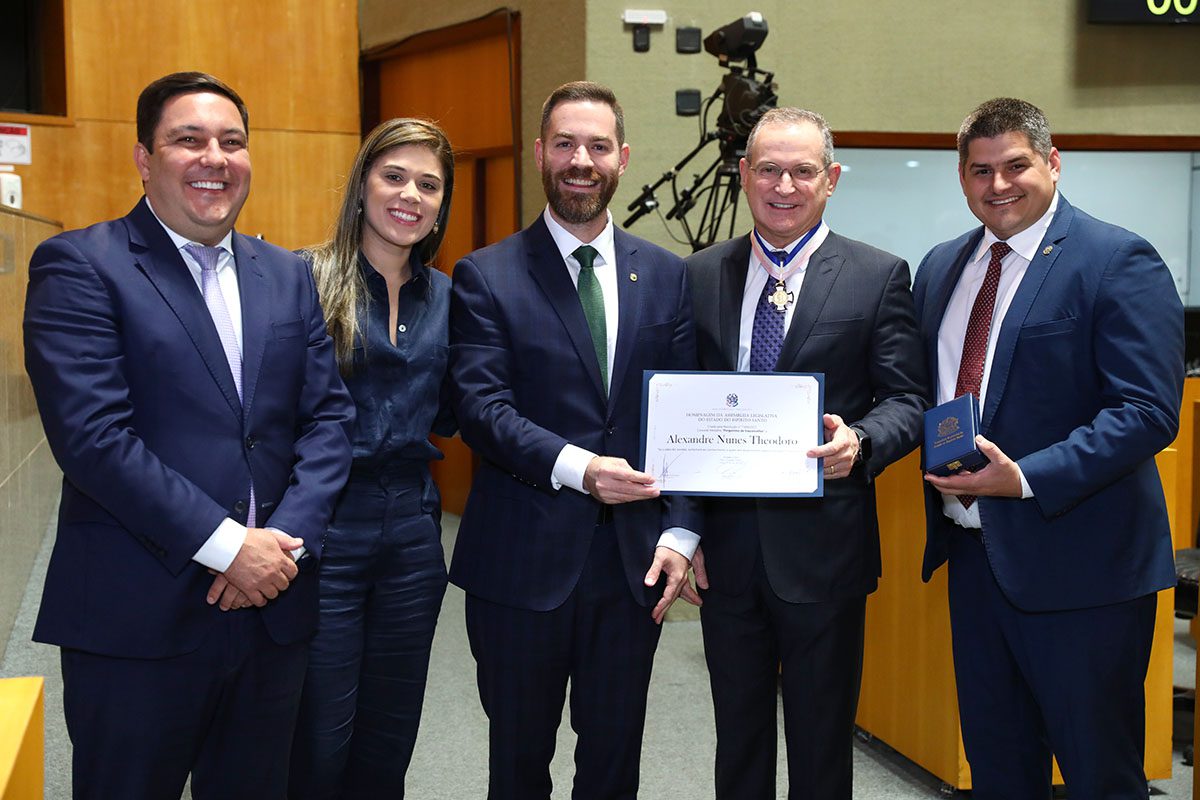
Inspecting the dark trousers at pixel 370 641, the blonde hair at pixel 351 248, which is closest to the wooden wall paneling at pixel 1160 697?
the dark trousers at pixel 370 641

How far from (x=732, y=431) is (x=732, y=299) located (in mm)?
351

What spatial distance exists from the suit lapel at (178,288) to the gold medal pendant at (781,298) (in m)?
1.13

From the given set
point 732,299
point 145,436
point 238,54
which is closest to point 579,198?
point 732,299

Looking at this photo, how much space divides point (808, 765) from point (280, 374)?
137 centimetres

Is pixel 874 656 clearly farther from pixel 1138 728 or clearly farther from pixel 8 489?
pixel 8 489

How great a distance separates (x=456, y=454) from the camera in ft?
24.9

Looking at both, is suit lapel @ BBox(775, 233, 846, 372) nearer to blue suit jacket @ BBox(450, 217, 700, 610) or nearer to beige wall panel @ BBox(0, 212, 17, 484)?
blue suit jacket @ BBox(450, 217, 700, 610)

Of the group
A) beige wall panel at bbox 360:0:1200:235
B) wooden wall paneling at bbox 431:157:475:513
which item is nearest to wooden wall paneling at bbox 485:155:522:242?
wooden wall paneling at bbox 431:157:475:513

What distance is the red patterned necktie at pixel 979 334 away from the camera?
2510mm

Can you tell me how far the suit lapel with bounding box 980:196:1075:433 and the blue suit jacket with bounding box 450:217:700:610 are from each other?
2.20 feet

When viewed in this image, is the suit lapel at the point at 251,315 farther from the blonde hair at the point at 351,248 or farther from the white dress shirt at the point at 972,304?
the white dress shirt at the point at 972,304

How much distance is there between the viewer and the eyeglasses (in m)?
2.50

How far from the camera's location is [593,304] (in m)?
2.50

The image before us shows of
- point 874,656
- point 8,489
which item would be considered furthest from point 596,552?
point 8,489
